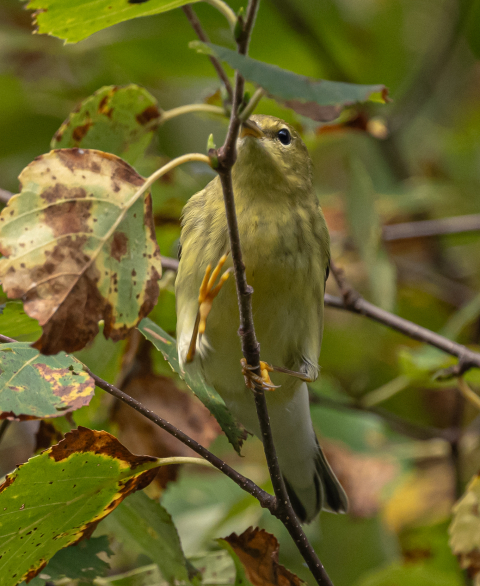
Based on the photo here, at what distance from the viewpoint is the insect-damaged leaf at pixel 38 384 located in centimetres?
133

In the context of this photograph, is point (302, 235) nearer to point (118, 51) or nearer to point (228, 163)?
point (228, 163)

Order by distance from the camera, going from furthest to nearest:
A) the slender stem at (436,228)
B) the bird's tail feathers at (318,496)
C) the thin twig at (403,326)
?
the slender stem at (436,228)
the bird's tail feathers at (318,496)
the thin twig at (403,326)

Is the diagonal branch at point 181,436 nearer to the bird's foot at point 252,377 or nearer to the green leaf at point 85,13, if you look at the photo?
the bird's foot at point 252,377

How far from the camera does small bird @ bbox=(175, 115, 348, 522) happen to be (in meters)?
2.16

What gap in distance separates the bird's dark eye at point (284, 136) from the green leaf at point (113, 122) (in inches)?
20.7

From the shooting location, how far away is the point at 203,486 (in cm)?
331

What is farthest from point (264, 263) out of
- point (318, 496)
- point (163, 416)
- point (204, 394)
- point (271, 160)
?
point (318, 496)

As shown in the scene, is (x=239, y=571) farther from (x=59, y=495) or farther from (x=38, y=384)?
(x=38, y=384)

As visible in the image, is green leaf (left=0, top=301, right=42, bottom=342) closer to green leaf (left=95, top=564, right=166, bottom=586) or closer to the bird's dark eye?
green leaf (left=95, top=564, right=166, bottom=586)

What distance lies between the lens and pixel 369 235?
302 cm

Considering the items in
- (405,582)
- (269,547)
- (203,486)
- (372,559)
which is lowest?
(372,559)

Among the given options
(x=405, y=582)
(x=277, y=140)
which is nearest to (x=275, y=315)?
(x=277, y=140)

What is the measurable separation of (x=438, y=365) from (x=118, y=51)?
2.32 meters

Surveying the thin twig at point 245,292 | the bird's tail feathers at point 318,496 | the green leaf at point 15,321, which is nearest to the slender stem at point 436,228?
the bird's tail feathers at point 318,496
